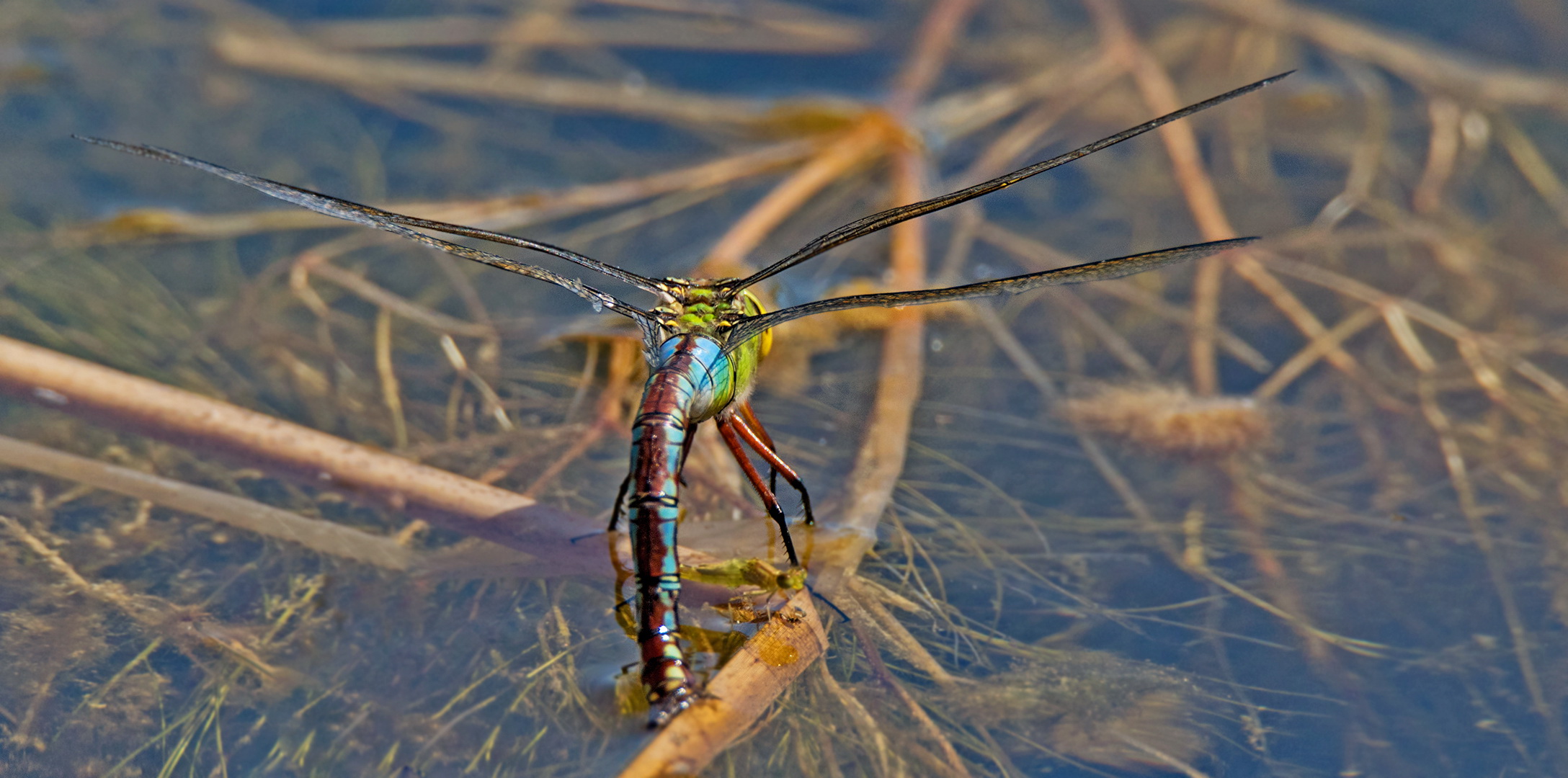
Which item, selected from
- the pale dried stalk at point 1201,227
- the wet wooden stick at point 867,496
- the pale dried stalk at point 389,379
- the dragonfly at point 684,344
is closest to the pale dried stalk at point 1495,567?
the pale dried stalk at point 1201,227

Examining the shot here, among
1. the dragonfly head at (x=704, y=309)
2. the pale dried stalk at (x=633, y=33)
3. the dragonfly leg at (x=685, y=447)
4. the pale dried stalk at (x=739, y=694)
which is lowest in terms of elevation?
the pale dried stalk at (x=739, y=694)

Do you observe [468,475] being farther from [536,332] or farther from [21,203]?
[21,203]

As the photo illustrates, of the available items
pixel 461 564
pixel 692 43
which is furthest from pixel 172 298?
pixel 692 43

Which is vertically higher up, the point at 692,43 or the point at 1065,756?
the point at 692,43

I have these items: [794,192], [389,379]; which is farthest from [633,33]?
[389,379]

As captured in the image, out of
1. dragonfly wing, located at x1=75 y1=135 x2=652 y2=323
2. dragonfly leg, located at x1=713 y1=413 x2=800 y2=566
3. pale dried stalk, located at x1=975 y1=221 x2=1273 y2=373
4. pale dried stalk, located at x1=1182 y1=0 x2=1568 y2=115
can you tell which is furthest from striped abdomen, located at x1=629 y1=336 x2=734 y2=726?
pale dried stalk, located at x1=1182 y1=0 x2=1568 y2=115

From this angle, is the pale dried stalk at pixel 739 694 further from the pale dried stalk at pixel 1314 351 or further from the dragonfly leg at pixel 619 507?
the pale dried stalk at pixel 1314 351

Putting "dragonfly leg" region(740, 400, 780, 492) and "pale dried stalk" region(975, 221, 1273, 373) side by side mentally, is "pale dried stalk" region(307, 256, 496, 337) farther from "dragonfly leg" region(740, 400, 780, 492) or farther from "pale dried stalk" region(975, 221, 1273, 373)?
"pale dried stalk" region(975, 221, 1273, 373)

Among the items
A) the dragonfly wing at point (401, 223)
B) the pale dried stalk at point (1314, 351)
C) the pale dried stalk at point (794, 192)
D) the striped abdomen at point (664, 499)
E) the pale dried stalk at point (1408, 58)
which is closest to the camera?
the striped abdomen at point (664, 499)
